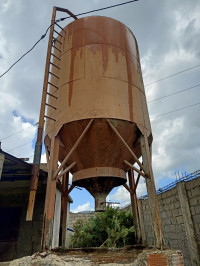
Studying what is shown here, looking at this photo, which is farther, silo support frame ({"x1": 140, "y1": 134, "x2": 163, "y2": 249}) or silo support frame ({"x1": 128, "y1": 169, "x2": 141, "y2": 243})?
silo support frame ({"x1": 128, "y1": 169, "x2": 141, "y2": 243})

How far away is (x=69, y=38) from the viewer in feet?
19.6

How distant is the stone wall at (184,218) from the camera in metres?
5.27

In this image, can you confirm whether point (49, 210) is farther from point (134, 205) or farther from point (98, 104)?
point (134, 205)

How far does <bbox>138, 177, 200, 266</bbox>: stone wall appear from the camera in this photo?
207 inches

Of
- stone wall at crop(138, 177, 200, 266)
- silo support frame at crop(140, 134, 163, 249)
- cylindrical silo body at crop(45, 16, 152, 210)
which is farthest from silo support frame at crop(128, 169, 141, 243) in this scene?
silo support frame at crop(140, 134, 163, 249)

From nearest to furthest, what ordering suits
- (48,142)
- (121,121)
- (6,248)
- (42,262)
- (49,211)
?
(42,262) < (49,211) < (121,121) < (48,142) < (6,248)

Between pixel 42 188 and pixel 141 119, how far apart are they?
170 inches

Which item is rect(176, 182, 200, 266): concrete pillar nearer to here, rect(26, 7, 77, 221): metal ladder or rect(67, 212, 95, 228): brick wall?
rect(26, 7, 77, 221): metal ladder

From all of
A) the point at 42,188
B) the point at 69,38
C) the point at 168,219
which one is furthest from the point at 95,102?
the point at 168,219

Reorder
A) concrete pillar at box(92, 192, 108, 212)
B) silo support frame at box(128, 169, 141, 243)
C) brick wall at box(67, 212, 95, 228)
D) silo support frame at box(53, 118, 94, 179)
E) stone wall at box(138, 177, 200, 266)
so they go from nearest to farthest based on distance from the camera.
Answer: silo support frame at box(53, 118, 94, 179), stone wall at box(138, 177, 200, 266), concrete pillar at box(92, 192, 108, 212), silo support frame at box(128, 169, 141, 243), brick wall at box(67, 212, 95, 228)

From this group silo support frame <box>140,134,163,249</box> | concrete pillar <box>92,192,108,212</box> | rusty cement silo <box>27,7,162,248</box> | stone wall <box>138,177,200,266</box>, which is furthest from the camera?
concrete pillar <box>92,192,108,212</box>

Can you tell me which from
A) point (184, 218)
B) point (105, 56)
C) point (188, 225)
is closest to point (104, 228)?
point (184, 218)

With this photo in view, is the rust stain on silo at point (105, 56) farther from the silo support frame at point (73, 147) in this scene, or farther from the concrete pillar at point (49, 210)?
the concrete pillar at point (49, 210)

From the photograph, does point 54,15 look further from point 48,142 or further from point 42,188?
point 42,188
